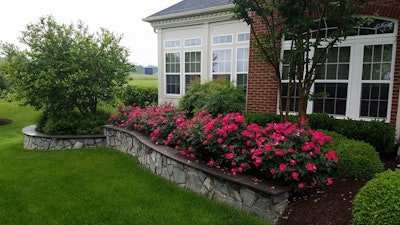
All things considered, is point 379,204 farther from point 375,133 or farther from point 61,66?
point 61,66

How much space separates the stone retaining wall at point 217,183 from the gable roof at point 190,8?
673cm

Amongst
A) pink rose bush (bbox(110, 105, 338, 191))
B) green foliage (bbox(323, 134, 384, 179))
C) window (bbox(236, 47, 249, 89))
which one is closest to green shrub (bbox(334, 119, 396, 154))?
green foliage (bbox(323, 134, 384, 179))

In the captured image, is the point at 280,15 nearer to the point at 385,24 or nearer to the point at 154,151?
the point at 385,24

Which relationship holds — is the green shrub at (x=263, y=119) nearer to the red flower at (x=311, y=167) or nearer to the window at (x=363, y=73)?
the window at (x=363, y=73)

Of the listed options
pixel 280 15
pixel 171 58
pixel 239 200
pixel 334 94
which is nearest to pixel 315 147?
pixel 239 200

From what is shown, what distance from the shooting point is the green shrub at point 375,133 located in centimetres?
526

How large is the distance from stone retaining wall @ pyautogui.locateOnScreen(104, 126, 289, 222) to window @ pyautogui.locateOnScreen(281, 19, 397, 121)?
9.35 ft

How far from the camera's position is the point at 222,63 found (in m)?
11.5

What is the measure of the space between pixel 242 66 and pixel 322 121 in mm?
5242

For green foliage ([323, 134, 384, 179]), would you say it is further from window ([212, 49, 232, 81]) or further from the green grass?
window ([212, 49, 232, 81])

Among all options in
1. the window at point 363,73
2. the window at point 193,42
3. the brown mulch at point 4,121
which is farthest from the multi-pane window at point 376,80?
the brown mulch at point 4,121

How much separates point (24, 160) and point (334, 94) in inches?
265

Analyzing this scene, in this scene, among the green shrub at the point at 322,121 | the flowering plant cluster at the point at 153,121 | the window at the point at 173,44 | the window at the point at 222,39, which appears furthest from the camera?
the window at the point at 173,44

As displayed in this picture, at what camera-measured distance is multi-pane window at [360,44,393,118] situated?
19.6 feet
